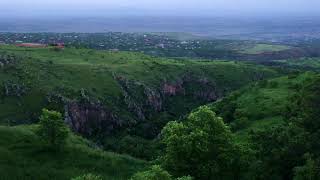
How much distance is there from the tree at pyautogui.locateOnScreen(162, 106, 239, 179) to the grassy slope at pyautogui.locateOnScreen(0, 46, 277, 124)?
175ft

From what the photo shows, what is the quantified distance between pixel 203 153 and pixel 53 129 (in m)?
20.4

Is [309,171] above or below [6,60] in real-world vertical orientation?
above

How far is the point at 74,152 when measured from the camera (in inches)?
2483

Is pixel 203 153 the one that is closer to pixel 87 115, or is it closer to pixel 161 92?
pixel 87 115

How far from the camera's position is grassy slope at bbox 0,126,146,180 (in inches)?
2205

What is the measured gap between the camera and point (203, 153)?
157 feet

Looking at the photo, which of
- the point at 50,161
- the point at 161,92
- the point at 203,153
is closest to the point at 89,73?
the point at 161,92

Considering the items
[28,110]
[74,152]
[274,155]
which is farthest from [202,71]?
[274,155]

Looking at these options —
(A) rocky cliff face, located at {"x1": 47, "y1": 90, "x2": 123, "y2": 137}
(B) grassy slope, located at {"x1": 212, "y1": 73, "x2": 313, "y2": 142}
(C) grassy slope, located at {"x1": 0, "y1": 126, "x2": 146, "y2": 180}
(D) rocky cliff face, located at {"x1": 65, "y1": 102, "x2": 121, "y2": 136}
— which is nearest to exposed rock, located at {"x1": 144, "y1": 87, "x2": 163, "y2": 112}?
(A) rocky cliff face, located at {"x1": 47, "y1": 90, "x2": 123, "y2": 137}

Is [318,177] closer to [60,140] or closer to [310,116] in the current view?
[310,116]

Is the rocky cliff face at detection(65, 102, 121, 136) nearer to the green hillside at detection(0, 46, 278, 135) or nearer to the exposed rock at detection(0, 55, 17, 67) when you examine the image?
the green hillside at detection(0, 46, 278, 135)

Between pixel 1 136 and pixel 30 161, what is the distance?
24.9ft

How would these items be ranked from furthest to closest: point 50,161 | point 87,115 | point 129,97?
point 129,97 < point 87,115 < point 50,161

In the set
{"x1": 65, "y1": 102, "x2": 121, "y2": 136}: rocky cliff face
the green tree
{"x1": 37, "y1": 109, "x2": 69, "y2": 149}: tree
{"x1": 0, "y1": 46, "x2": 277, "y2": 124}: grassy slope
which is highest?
the green tree
